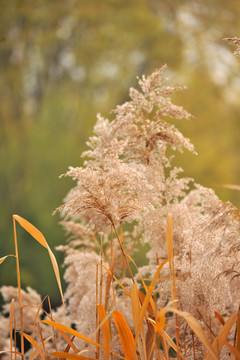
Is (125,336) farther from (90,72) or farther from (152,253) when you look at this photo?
(90,72)

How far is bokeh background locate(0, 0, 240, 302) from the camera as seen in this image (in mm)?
4293

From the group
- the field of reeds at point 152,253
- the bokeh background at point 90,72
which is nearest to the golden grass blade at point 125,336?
the field of reeds at point 152,253

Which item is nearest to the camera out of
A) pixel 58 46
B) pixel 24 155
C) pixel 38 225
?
pixel 38 225

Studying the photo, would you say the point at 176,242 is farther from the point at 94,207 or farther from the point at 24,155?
the point at 24,155

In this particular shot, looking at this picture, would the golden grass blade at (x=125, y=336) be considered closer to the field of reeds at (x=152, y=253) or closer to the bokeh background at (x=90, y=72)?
the field of reeds at (x=152, y=253)

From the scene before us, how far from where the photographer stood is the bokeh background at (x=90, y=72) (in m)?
4.29

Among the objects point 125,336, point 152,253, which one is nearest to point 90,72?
point 152,253

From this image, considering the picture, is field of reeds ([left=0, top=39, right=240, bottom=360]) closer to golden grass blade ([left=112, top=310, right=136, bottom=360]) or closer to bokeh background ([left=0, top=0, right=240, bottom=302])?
golden grass blade ([left=112, top=310, right=136, bottom=360])

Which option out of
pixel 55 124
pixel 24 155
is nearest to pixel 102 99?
pixel 55 124

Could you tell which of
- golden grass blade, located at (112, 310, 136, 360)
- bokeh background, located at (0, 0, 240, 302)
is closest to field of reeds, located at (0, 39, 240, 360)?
golden grass blade, located at (112, 310, 136, 360)

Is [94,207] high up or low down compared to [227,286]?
up

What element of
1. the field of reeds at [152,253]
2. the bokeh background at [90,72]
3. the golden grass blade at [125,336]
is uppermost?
the bokeh background at [90,72]

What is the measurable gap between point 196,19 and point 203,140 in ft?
5.27

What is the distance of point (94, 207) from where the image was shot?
Answer: 0.69 meters
